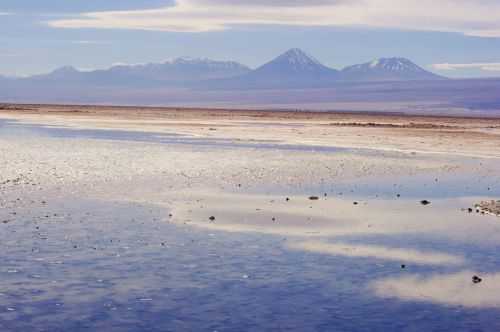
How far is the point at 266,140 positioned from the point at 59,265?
39.6m

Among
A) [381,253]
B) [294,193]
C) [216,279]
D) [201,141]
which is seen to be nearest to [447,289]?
[381,253]

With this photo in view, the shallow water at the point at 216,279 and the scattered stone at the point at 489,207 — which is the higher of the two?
the scattered stone at the point at 489,207

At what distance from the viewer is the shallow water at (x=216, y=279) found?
12297 mm

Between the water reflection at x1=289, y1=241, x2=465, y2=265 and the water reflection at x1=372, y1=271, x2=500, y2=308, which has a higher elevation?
the water reflection at x1=289, y1=241, x2=465, y2=265

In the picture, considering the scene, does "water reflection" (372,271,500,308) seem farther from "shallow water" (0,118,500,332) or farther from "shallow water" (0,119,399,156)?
"shallow water" (0,119,399,156)

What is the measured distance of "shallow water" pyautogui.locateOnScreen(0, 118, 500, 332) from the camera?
1230 cm

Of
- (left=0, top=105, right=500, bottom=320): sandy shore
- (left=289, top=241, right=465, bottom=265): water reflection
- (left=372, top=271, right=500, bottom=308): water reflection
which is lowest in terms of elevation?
(left=372, top=271, right=500, bottom=308): water reflection

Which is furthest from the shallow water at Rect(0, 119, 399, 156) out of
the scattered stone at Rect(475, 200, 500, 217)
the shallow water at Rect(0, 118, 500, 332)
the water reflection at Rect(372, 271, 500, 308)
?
the water reflection at Rect(372, 271, 500, 308)

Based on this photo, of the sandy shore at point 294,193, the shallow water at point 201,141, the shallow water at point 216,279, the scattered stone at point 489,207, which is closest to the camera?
the shallow water at point 216,279

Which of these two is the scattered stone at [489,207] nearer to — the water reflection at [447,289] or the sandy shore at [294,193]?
the sandy shore at [294,193]

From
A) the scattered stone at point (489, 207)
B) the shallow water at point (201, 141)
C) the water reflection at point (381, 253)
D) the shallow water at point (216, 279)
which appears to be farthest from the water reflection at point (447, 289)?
the shallow water at point (201, 141)

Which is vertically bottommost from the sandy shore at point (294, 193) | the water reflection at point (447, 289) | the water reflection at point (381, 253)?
the water reflection at point (447, 289)

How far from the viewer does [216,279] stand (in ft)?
47.6

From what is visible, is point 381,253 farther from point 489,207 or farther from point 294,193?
point 294,193
